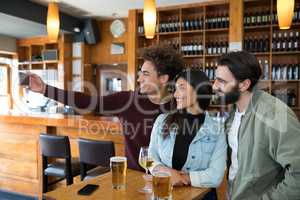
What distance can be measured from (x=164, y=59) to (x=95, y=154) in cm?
121

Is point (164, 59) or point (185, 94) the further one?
point (164, 59)

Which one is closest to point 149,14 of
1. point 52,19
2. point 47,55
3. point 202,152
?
point 52,19

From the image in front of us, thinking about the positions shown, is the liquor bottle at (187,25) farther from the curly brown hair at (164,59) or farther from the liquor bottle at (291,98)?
the curly brown hair at (164,59)

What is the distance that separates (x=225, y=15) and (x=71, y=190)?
4.67 meters

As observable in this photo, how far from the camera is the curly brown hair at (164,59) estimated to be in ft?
5.94

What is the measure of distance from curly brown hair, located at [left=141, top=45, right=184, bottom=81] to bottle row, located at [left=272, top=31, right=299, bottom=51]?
143 inches

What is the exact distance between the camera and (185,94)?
1528 mm

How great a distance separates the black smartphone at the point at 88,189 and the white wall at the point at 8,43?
6957mm

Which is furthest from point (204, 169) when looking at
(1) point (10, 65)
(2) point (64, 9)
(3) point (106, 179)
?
(1) point (10, 65)

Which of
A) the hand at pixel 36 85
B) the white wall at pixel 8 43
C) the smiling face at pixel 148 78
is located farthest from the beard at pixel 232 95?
the white wall at pixel 8 43

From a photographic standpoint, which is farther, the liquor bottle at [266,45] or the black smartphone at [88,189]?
the liquor bottle at [266,45]

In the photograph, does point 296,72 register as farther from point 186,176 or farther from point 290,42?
point 186,176

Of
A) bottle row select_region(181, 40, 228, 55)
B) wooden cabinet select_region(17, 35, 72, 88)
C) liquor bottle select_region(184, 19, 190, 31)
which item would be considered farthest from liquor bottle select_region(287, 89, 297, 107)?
wooden cabinet select_region(17, 35, 72, 88)

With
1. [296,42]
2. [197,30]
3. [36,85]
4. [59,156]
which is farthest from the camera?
[197,30]
